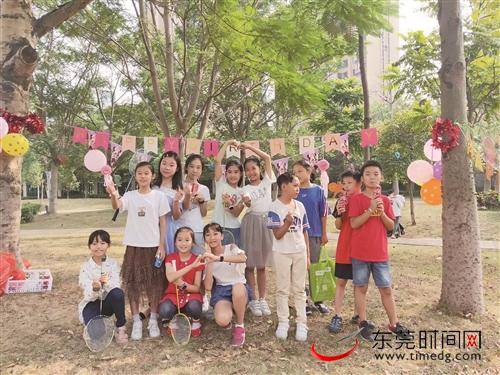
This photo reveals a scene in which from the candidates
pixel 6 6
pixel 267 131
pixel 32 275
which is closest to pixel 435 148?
pixel 32 275

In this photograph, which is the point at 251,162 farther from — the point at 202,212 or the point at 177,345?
the point at 177,345

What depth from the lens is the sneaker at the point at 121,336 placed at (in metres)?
3.54

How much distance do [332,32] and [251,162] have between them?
3860mm

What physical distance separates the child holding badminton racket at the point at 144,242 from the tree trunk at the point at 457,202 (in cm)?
302

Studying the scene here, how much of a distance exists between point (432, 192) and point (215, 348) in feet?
9.96

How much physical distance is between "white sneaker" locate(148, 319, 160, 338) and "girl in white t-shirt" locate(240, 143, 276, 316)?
3.39 ft

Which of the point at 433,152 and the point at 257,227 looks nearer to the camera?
the point at 257,227

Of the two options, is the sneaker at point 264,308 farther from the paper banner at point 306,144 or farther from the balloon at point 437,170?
the paper banner at point 306,144

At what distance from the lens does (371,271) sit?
3.69m

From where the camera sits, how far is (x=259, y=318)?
4059 mm

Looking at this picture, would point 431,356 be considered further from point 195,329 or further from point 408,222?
point 408,222

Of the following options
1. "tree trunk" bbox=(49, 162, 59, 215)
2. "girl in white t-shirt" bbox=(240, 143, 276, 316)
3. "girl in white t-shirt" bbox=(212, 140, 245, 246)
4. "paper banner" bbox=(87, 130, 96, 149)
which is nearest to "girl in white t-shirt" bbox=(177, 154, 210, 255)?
"girl in white t-shirt" bbox=(212, 140, 245, 246)

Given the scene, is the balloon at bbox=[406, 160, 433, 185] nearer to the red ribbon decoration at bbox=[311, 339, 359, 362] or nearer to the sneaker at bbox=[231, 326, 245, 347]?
the red ribbon decoration at bbox=[311, 339, 359, 362]

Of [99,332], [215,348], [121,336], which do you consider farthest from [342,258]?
[99,332]
